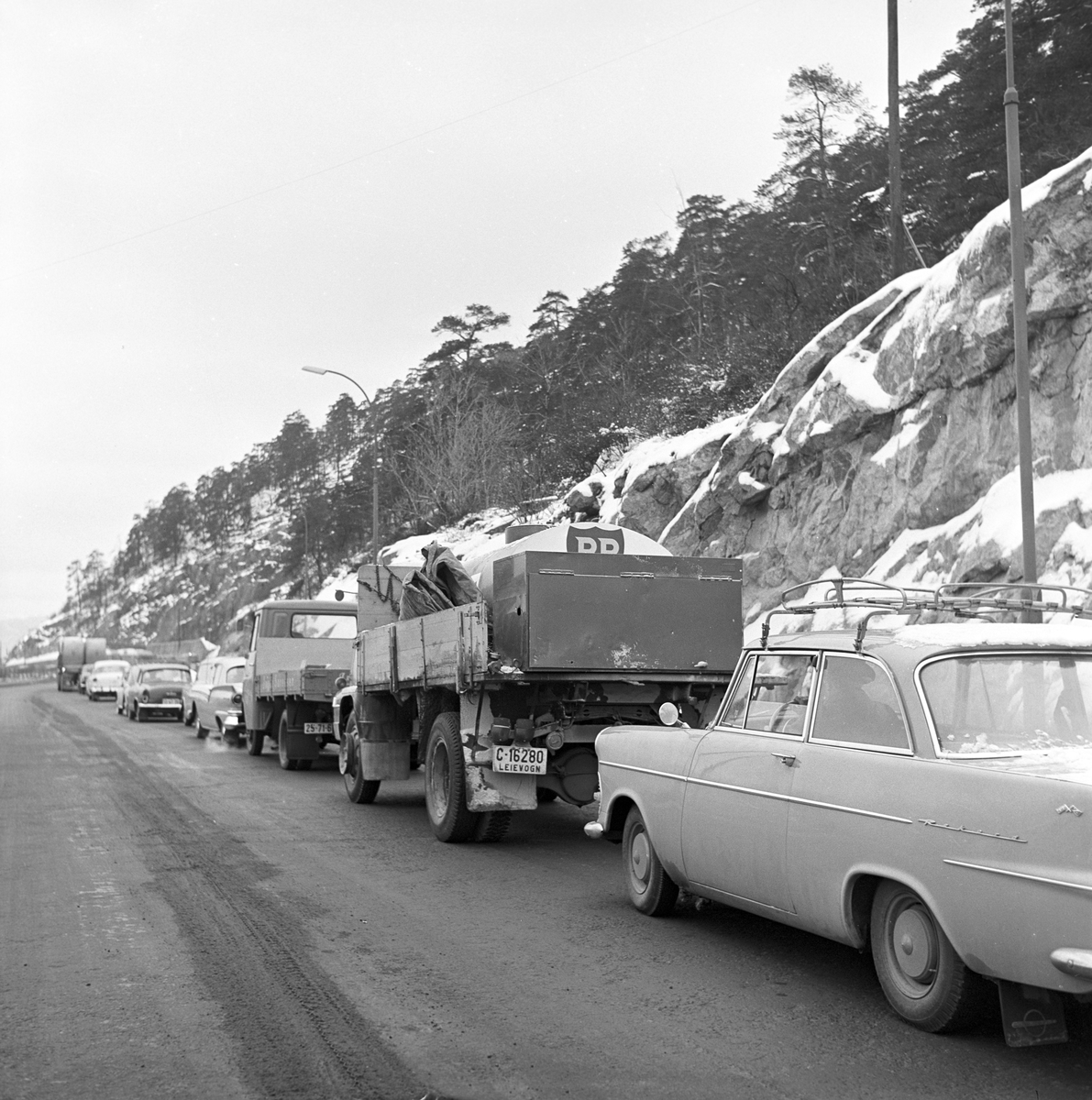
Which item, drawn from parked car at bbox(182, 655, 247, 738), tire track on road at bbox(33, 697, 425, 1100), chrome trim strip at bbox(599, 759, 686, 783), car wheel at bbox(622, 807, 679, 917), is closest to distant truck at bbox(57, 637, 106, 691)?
parked car at bbox(182, 655, 247, 738)

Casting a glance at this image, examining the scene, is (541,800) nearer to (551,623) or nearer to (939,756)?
(551,623)

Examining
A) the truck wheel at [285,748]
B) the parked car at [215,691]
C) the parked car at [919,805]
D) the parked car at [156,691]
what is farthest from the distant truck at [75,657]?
the parked car at [919,805]

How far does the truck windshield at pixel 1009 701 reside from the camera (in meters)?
4.79

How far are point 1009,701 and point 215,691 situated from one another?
761 inches

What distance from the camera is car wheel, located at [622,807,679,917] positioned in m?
6.83

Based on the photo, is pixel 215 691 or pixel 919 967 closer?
pixel 919 967

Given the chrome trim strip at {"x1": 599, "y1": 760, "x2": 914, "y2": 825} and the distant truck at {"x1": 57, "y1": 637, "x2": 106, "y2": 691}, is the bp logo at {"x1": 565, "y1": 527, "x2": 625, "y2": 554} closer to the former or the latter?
the chrome trim strip at {"x1": 599, "y1": 760, "x2": 914, "y2": 825}

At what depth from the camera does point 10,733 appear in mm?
25672

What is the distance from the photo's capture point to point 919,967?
478 cm

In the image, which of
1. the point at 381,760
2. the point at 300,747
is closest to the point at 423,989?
the point at 381,760

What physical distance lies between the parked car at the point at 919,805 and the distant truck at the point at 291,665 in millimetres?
11231

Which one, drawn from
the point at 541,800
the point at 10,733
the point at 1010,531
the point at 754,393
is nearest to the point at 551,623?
the point at 541,800

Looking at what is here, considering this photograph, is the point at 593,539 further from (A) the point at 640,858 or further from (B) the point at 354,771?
(A) the point at 640,858

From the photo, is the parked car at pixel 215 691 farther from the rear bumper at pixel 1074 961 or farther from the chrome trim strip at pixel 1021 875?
the rear bumper at pixel 1074 961
